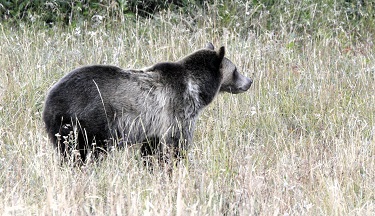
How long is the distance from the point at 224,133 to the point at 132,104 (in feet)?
4.14

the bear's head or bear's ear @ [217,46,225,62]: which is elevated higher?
bear's ear @ [217,46,225,62]

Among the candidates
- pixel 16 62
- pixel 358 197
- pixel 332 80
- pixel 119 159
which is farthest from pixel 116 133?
pixel 332 80

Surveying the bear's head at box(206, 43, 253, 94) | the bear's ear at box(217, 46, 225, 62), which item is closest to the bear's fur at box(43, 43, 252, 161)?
the bear's ear at box(217, 46, 225, 62)

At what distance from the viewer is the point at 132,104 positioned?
20.8 ft

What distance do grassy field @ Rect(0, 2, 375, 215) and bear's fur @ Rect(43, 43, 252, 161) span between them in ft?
0.64

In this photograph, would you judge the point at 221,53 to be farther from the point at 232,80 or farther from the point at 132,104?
the point at 132,104

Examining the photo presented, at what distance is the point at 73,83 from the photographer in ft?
19.7

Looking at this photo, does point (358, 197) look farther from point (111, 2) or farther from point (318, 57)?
point (111, 2)

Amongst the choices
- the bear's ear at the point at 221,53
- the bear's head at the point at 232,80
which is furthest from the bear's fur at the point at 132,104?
the bear's head at the point at 232,80

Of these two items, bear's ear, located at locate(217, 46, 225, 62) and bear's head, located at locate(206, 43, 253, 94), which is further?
bear's head, located at locate(206, 43, 253, 94)

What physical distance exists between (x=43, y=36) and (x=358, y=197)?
16.4 feet

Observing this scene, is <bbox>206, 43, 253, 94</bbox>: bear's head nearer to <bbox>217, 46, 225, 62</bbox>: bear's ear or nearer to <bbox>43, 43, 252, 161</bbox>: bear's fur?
<bbox>43, 43, 252, 161</bbox>: bear's fur

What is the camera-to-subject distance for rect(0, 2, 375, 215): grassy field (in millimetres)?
5043

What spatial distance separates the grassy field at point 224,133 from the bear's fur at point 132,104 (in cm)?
19
